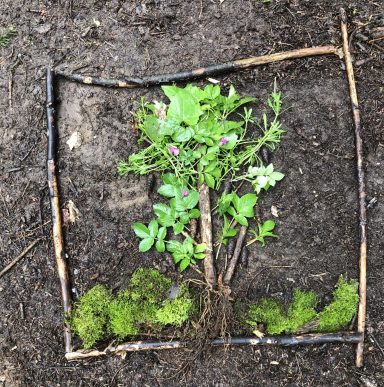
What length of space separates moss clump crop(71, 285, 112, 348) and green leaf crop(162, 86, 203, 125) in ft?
4.48

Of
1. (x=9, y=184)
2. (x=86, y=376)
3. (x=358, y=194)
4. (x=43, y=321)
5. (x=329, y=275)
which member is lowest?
(x=86, y=376)

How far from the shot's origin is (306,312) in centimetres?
299

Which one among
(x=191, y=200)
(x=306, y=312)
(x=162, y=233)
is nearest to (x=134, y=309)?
(x=162, y=233)

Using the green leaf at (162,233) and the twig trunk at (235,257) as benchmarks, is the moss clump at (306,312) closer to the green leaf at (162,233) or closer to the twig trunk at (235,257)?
the twig trunk at (235,257)

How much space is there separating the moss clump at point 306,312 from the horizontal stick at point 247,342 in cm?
6

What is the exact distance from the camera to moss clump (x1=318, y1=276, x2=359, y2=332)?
9.72 ft

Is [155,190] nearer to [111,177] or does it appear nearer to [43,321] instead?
[111,177]

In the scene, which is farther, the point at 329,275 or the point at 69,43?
the point at 69,43

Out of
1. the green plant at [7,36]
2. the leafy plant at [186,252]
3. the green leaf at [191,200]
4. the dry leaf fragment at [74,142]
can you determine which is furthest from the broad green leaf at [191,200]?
the green plant at [7,36]

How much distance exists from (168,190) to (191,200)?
181mm

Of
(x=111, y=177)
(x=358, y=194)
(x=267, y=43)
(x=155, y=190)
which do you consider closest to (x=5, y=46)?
(x=111, y=177)

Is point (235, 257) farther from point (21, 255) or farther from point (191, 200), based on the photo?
point (21, 255)

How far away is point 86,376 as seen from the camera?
3.10 m

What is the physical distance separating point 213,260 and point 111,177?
995 mm
